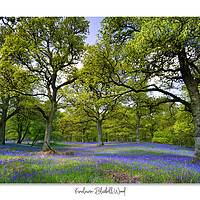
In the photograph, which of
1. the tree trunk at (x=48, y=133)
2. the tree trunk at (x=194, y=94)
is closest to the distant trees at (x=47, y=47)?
the tree trunk at (x=48, y=133)

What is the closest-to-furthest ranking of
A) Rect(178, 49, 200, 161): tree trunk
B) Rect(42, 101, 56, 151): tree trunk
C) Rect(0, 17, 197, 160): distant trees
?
Rect(0, 17, 197, 160): distant trees → Rect(178, 49, 200, 161): tree trunk → Rect(42, 101, 56, 151): tree trunk

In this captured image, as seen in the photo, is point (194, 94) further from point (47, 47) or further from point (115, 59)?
point (47, 47)

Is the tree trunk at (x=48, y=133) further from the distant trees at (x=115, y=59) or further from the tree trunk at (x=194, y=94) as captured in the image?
the tree trunk at (x=194, y=94)

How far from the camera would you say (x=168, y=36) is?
5477 mm

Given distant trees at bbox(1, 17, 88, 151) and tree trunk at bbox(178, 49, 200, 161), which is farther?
distant trees at bbox(1, 17, 88, 151)

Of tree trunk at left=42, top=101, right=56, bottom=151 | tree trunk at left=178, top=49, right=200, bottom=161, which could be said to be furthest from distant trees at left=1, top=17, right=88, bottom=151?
tree trunk at left=178, top=49, right=200, bottom=161

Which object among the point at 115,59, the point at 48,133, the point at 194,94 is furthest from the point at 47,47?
the point at 194,94

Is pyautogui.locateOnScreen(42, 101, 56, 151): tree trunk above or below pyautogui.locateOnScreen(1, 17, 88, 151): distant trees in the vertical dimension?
below

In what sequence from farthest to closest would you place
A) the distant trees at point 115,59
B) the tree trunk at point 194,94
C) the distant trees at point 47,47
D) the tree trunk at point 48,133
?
the tree trunk at point 48,133 < the distant trees at point 47,47 < the tree trunk at point 194,94 < the distant trees at point 115,59

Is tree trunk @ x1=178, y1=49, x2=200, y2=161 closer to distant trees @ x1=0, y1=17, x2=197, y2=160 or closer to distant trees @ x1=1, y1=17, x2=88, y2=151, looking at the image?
distant trees @ x1=0, y1=17, x2=197, y2=160

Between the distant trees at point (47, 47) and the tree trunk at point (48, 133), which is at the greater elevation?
the distant trees at point (47, 47)

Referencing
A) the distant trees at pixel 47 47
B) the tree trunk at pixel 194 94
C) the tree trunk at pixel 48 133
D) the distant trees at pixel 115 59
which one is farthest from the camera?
the tree trunk at pixel 48 133

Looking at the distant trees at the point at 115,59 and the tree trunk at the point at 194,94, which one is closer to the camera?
the distant trees at the point at 115,59
